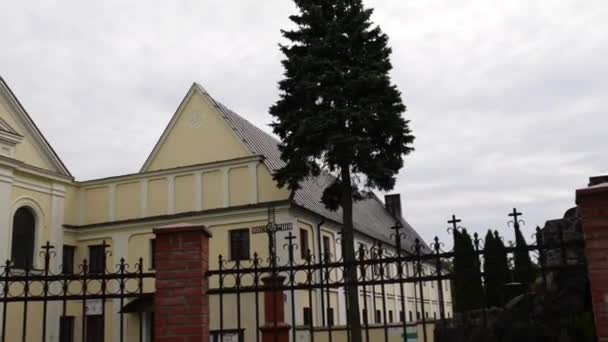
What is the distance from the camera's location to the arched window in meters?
20.2

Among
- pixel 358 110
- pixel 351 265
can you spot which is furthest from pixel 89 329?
pixel 351 265

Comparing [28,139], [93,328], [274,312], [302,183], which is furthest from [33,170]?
[274,312]

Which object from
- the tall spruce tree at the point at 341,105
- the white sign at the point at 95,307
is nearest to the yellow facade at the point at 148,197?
the tall spruce tree at the point at 341,105

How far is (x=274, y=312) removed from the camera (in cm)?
584

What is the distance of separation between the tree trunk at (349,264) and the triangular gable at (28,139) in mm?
11000

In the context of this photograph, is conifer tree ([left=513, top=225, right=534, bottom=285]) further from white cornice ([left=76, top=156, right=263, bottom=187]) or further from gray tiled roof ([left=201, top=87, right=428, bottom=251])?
white cornice ([left=76, top=156, right=263, bottom=187])

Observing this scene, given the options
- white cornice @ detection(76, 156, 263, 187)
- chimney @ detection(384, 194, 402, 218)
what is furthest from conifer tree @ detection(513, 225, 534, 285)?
chimney @ detection(384, 194, 402, 218)

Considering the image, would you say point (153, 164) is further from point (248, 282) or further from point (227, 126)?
point (248, 282)

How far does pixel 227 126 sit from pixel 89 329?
26.5ft

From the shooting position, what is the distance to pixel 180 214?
21.1 meters

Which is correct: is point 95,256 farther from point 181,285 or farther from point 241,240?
point 181,285

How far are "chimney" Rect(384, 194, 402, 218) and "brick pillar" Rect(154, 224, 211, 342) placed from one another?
3572 cm

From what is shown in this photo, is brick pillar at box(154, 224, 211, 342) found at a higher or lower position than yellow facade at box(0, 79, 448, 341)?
lower

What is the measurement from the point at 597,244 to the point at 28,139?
2032 cm
